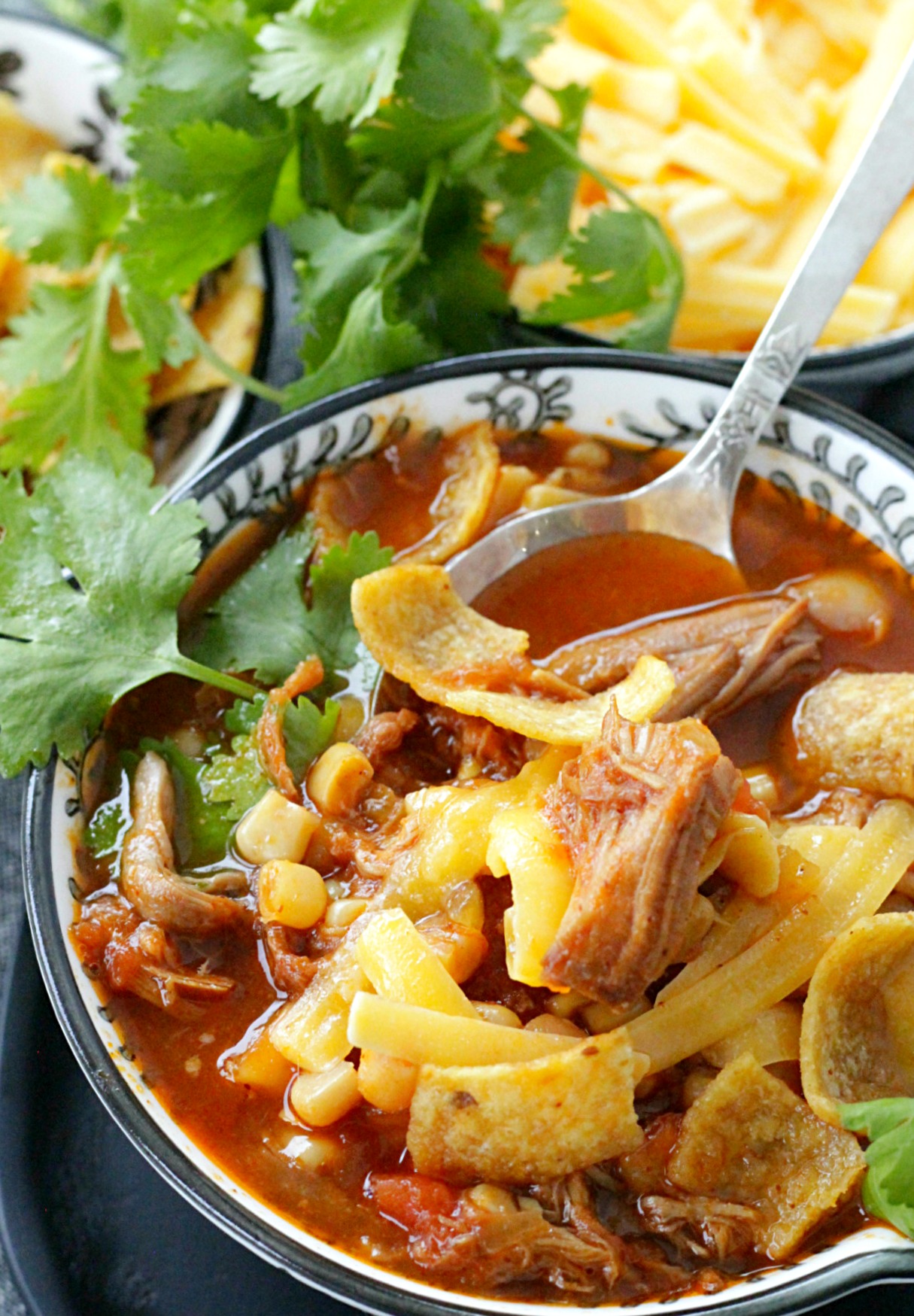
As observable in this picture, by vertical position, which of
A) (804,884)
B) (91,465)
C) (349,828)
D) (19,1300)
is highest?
(804,884)

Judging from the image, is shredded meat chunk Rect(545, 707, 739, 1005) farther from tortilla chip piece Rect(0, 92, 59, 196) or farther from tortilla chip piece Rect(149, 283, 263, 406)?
tortilla chip piece Rect(0, 92, 59, 196)

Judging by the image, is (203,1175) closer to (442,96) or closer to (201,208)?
(201,208)

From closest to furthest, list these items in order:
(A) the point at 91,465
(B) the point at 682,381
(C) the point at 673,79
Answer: (A) the point at 91,465, (B) the point at 682,381, (C) the point at 673,79

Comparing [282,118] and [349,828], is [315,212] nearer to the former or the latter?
[282,118]

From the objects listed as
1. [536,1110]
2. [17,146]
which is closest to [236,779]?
[536,1110]

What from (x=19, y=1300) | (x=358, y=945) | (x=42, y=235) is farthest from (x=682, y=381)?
(x=19, y=1300)

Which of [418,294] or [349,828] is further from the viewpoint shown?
[418,294]

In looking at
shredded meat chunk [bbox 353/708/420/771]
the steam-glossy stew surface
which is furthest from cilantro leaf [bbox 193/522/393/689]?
shredded meat chunk [bbox 353/708/420/771]

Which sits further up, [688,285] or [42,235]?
[688,285]
